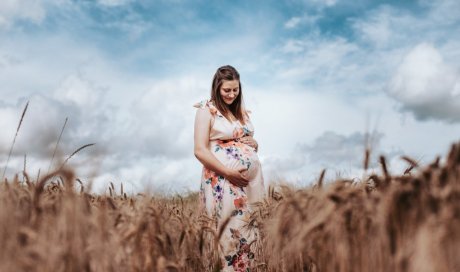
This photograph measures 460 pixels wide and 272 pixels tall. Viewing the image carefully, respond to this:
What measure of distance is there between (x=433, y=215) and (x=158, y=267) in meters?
1.31

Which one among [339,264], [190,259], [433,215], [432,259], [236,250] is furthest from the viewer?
[236,250]

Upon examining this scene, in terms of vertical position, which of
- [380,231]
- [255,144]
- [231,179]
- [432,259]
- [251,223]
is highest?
[255,144]

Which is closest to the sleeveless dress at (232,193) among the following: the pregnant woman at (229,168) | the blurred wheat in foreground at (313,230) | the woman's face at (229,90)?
the pregnant woman at (229,168)

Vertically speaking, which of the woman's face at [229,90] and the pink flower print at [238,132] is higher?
the woman's face at [229,90]

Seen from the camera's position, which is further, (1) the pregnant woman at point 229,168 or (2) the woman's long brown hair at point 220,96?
(2) the woman's long brown hair at point 220,96

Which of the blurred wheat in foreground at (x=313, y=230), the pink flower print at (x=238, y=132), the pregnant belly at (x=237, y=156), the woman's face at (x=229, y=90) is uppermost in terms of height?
the woman's face at (x=229, y=90)

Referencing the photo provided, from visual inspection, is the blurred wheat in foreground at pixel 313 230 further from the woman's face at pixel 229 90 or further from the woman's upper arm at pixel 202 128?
the woman's face at pixel 229 90

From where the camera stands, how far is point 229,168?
16.4 ft

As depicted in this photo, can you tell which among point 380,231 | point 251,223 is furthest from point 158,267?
point 251,223

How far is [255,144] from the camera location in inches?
215

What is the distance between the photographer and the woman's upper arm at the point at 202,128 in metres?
5.05

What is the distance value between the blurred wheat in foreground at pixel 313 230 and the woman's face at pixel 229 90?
255 centimetres

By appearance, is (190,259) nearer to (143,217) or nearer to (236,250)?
(143,217)

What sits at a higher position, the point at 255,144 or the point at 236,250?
the point at 255,144
